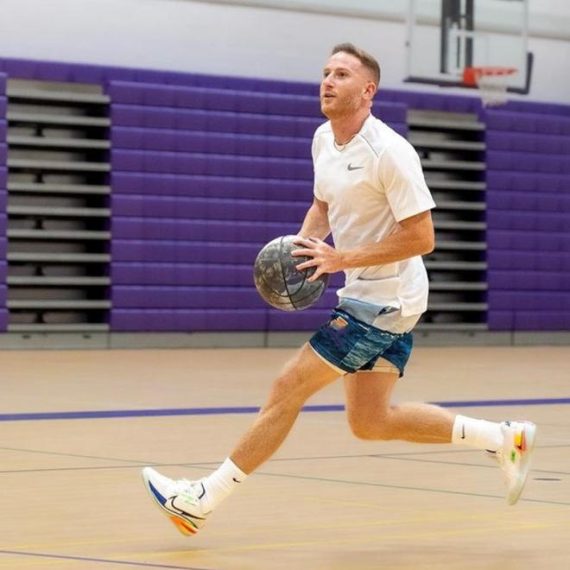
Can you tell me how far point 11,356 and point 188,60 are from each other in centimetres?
382

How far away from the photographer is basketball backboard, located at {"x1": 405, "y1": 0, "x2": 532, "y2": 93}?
14.2 meters

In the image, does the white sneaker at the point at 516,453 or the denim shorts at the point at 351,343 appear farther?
the white sneaker at the point at 516,453

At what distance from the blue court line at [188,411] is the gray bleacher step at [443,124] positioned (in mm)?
6800

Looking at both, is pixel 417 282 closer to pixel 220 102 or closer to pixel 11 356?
pixel 11 356

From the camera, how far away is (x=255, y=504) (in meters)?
5.36

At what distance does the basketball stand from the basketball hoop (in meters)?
9.84

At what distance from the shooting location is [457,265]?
16.3 meters

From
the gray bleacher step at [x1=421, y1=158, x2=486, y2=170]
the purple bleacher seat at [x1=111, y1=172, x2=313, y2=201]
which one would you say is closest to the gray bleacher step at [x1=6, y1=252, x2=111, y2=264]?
the purple bleacher seat at [x1=111, y1=172, x2=313, y2=201]

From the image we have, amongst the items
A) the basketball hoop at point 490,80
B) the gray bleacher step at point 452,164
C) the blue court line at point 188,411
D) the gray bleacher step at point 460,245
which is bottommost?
the blue court line at point 188,411

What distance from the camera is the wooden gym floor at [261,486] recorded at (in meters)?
4.40

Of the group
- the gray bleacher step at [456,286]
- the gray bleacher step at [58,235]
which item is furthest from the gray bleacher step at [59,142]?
the gray bleacher step at [456,286]

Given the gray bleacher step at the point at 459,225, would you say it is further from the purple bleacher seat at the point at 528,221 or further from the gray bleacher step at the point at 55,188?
the gray bleacher step at the point at 55,188

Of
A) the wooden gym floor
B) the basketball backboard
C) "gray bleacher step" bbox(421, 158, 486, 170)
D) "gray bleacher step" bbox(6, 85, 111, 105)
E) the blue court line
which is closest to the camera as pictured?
the wooden gym floor

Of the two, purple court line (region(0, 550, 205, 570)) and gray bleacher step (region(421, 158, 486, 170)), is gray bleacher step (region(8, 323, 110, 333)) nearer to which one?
gray bleacher step (region(421, 158, 486, 170))
